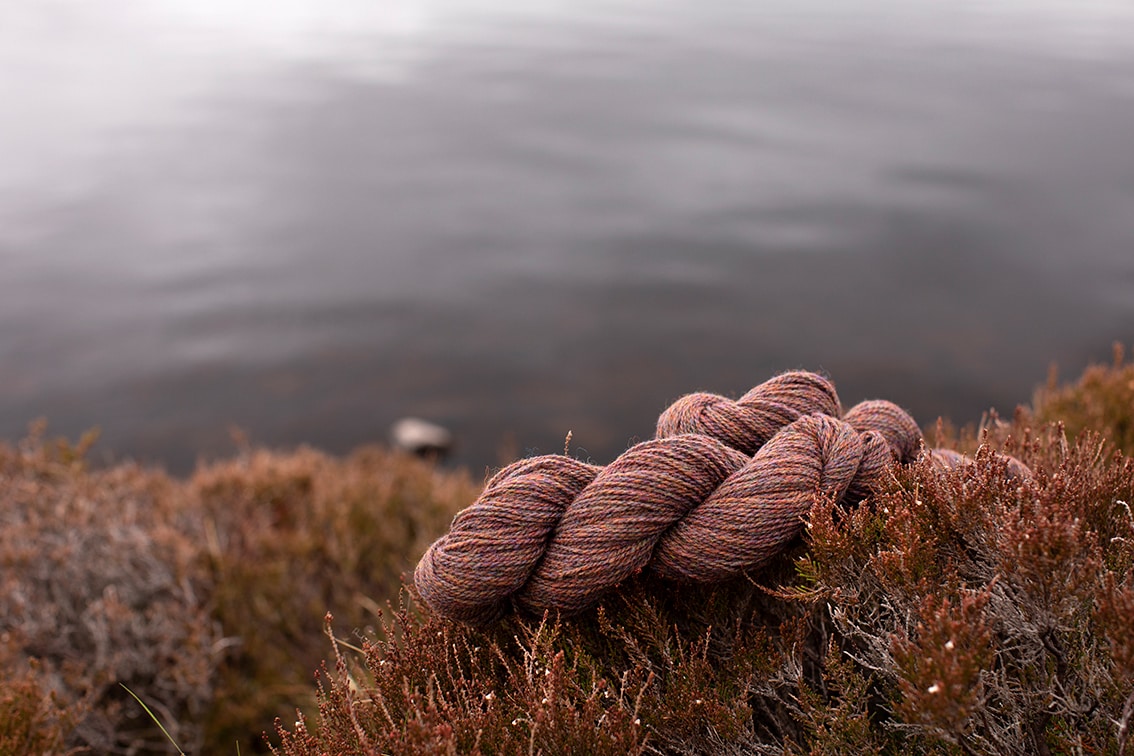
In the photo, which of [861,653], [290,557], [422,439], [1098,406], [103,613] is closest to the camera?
[861,653]

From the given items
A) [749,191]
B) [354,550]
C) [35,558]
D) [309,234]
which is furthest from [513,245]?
[35,558]

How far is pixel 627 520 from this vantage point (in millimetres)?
2102

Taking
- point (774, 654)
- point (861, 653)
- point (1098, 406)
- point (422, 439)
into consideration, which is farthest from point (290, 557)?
point (1098, 406)

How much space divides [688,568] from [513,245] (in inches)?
494

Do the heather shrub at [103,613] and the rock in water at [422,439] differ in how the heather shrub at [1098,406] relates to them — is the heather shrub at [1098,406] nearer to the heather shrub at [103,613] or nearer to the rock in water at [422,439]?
the heather shrub at [103,613]

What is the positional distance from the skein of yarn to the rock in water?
6.90m

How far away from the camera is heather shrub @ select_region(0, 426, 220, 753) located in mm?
3652

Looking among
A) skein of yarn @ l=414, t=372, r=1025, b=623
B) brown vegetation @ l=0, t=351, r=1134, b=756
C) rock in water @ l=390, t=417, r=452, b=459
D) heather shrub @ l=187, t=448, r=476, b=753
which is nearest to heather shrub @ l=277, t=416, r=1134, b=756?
brown vegetation @ l=0, t=351, r=1134, b=756

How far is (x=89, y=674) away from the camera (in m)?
3.75

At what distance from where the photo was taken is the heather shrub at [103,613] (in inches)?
144

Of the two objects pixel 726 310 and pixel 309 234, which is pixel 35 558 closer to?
pixel 726 310

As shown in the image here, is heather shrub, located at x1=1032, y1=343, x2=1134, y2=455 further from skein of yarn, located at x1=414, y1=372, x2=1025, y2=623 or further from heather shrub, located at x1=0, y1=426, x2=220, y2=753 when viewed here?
heather shrub, located at x1=0, y1=426, x2=220, y2=753

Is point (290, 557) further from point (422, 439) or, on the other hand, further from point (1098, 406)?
point (1098, 406)

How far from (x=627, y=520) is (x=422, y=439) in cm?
729
